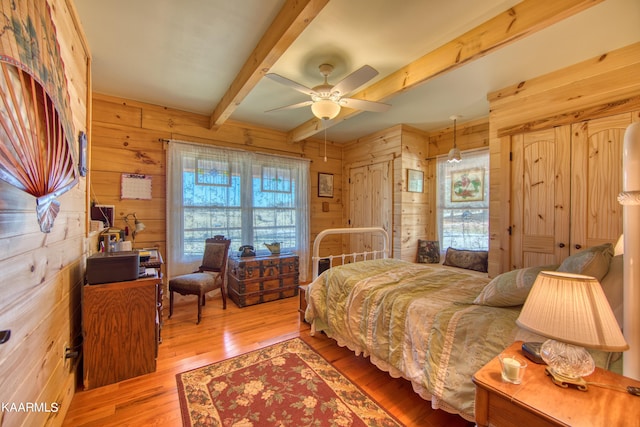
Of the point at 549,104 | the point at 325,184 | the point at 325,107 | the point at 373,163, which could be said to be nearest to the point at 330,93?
the point at 325,107

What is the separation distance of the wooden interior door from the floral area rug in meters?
2.55

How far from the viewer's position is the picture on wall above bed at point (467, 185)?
3646 millimetres

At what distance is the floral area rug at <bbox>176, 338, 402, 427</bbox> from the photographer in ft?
5.12

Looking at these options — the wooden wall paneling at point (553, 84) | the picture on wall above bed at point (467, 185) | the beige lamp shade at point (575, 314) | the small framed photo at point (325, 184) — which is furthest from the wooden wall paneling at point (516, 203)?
the small framed photo at point (325, 184)

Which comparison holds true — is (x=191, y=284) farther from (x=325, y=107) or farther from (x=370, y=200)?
(x=370, y=200)

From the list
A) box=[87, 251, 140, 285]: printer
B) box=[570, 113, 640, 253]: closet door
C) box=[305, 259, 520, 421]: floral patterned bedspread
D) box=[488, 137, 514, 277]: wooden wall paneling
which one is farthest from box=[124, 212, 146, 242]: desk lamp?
box=[570, 113, 640, 253]: closet door

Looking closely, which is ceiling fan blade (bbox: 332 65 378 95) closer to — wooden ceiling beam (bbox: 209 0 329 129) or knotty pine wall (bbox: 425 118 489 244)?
wooden ceiling beam (bbox: 209 0 329 129)

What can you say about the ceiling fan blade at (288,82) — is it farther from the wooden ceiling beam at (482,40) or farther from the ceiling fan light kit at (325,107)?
the wooden ceiling beam at (482,40)

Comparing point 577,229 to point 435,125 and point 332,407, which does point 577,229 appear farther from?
point 332,407

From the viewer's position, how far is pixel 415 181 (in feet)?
13.4

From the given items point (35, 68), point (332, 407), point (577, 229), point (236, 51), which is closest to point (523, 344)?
point (332, 407)

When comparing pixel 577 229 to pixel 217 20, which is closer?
pixel 217 20

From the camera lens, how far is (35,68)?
0.99m

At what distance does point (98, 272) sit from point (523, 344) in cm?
→ 261
